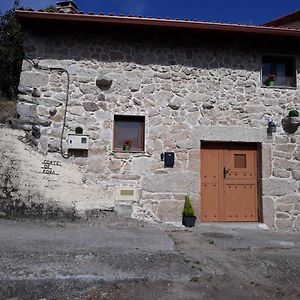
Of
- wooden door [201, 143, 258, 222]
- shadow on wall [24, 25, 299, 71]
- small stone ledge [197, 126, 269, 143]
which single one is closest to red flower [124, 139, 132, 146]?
small stone ledge [197, 126, 269, 143]

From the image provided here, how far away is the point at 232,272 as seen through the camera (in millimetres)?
5051

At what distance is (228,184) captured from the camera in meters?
9.11

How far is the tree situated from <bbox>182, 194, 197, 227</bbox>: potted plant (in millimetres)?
7955

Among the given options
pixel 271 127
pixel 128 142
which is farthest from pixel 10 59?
pixel 271 127

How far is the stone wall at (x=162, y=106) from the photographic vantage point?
859cm

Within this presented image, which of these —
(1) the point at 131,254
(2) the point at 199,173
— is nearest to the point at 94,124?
(2) the point at 199,173

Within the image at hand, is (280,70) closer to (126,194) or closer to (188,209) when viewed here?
(188,209)

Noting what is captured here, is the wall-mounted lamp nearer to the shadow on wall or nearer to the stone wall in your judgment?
the stone wall

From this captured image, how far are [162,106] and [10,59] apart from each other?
25.0ft

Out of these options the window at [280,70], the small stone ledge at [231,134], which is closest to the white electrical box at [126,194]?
the small stone ledge at [231,134]

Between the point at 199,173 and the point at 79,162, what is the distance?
105 inches

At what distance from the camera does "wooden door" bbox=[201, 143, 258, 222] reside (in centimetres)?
904

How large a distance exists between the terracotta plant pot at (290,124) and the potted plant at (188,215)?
2878mm

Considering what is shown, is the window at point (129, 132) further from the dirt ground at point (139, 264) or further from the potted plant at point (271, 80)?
the potted plant at point (271, 80)
